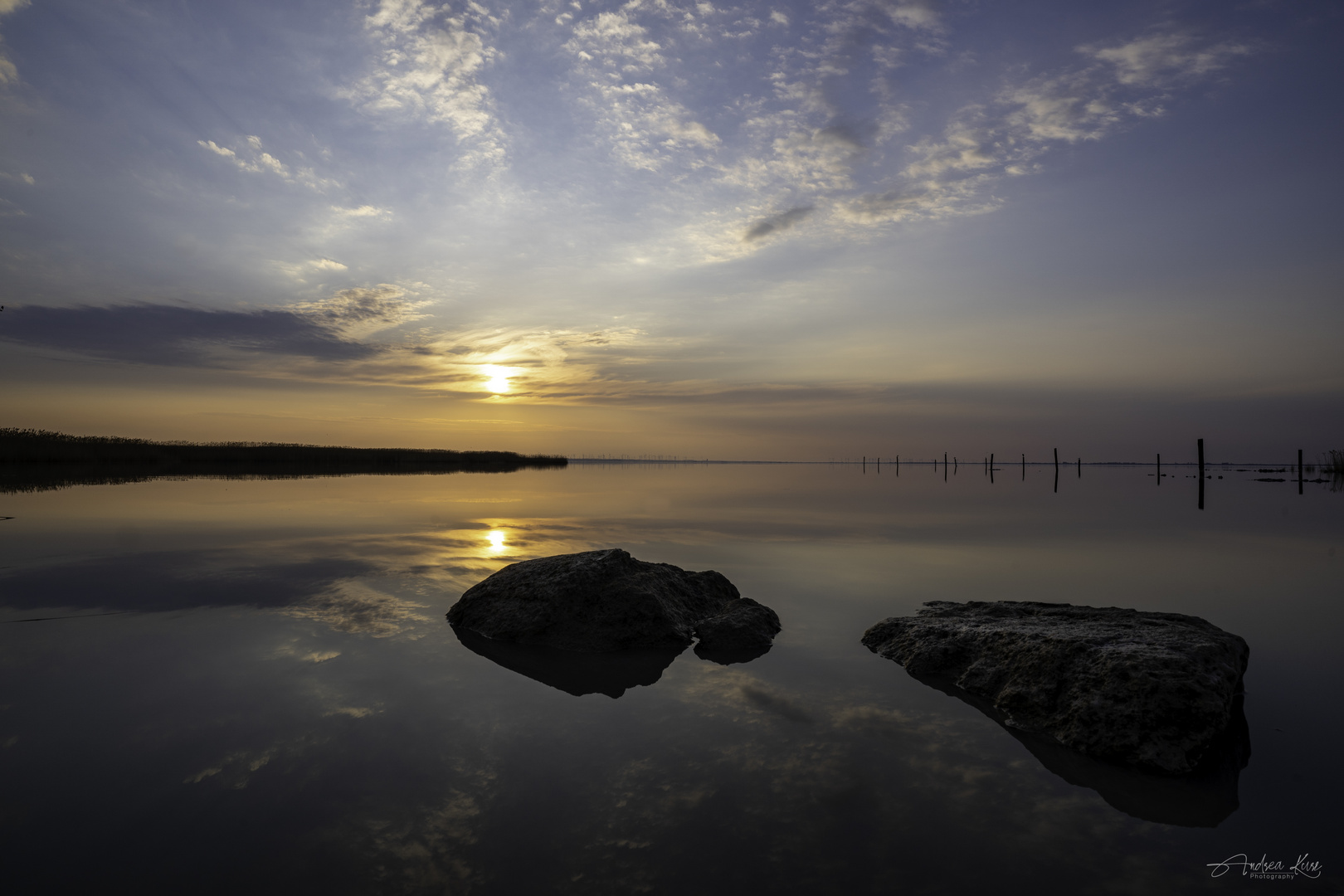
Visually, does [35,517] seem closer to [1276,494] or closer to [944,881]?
[944,881]

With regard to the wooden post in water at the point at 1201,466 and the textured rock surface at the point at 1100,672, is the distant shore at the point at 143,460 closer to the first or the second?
the textured rock surface at the point at 1100,672

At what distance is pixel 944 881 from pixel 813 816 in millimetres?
653

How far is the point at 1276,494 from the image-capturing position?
1201 inches

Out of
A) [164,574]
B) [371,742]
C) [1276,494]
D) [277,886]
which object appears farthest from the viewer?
[1276,494]

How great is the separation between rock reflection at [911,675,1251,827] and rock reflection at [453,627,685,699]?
2.82 m

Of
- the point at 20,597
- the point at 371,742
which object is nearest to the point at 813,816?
the point at 371,742

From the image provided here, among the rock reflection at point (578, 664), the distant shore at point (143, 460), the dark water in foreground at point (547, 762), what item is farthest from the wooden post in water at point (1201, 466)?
the distant shore at point (143, 460)

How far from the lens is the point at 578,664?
5500 mm

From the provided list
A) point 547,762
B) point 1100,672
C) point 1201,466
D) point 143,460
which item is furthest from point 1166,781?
point 143,460

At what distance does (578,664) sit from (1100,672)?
4.03 meters

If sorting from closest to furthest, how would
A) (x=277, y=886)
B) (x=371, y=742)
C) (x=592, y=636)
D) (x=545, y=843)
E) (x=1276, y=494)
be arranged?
(x=277, y=886), (x=545, y=843), (x=371, y=742), (x=592, y=636), (x=1276, y=494)

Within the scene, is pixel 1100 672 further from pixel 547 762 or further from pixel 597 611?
pixel 597 611

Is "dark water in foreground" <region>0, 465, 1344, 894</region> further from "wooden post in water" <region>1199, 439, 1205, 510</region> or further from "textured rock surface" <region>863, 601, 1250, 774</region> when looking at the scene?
"wooden post in water" <region>1199, 439, 1205, 510</region>

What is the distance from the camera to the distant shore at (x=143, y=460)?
1168 inches
